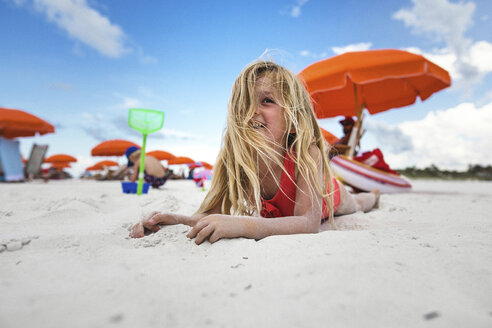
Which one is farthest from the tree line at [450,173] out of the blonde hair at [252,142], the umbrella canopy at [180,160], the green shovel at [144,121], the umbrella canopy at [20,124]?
the umbrella canopy at [20,124]

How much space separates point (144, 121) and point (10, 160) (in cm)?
642

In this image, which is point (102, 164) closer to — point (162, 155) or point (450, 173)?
point (162, 155)

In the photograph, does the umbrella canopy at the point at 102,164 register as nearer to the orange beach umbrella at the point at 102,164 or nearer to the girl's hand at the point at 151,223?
the orange beach umbrella at the point at 102,164

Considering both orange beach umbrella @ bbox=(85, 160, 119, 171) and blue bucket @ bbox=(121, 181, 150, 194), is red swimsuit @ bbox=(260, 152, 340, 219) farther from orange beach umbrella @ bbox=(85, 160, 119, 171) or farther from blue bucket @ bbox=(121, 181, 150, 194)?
orange beach umbrella @ bbox=(85, 160, 119, 171)

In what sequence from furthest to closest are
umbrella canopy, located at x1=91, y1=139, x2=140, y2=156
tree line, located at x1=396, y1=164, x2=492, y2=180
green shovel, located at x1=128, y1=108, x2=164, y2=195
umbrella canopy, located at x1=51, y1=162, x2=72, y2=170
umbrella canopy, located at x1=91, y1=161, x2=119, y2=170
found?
1. umbrella canopy, located at x1=51, y1=162, x2=72, y2=170
2. umbrella canopy, located at x1=91, y1=161, x2=119, y2=170
3. tree line, located at x1=396, y1=164, x2=492, y2=180
4. umbrella canopy, located at x1=91, y1=139, x2=140, y2=156
5. green shovel, located at x1=128, y1=108, x2=164, y2=195

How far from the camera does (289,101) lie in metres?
1.34

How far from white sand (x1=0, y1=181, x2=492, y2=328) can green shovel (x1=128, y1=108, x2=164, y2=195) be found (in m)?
2.40

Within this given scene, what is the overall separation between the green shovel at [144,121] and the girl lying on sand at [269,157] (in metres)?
2.11

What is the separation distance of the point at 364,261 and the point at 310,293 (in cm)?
22

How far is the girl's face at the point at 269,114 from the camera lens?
4.30 ft

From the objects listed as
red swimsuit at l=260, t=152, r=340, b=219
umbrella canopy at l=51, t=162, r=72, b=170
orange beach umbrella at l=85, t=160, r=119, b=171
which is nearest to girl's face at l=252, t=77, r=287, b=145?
red swimsuit at l=260, t=152, r=340, b=219

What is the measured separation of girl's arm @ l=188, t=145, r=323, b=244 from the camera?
0.94 m

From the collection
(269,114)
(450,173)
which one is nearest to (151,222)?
(269,114)

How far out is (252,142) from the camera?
1260 millimetres
